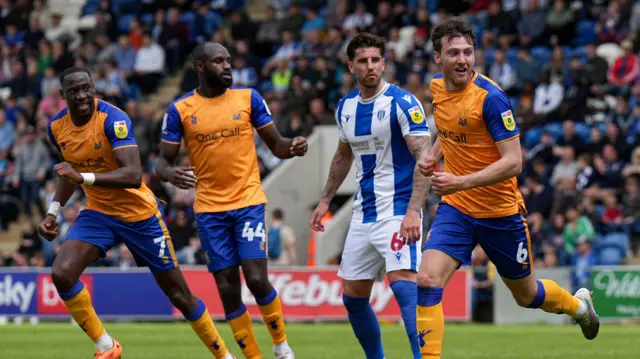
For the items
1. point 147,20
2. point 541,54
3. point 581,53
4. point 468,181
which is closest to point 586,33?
point 581,53

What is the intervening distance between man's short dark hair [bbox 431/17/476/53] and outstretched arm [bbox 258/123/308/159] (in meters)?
1.95

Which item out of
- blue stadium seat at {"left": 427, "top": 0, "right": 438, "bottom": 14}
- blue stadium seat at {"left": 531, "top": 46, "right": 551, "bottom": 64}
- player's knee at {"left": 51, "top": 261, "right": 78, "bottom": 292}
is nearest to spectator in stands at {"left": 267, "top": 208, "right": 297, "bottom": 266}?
blue stadium seat at {"left": 531, "top": 46, "right": 551, "bottom": 64}

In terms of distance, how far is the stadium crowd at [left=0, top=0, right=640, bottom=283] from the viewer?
21938 millimetres

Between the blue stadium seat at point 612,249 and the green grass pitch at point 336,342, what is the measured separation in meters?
1.83

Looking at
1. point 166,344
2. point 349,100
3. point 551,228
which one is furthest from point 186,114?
point 551,228

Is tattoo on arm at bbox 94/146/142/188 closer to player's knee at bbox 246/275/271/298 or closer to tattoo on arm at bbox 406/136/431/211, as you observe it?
Answer: player's knee at bbox 246/275/271/298

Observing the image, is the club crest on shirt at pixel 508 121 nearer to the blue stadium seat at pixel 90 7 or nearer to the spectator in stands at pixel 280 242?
the spectator in stands at pixel 280 242

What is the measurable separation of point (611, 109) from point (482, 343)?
31.2ft

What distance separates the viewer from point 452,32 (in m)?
9.45

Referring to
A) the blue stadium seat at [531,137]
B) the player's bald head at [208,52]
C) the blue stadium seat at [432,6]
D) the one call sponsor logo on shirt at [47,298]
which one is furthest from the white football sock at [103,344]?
the blue stadium seat at [432,6]

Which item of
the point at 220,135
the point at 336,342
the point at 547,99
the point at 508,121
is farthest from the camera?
the point at 547,99

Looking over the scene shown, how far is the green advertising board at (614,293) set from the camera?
65.9 feet

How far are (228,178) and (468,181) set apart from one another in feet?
9.56

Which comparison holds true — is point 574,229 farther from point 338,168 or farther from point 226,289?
point 226,289
